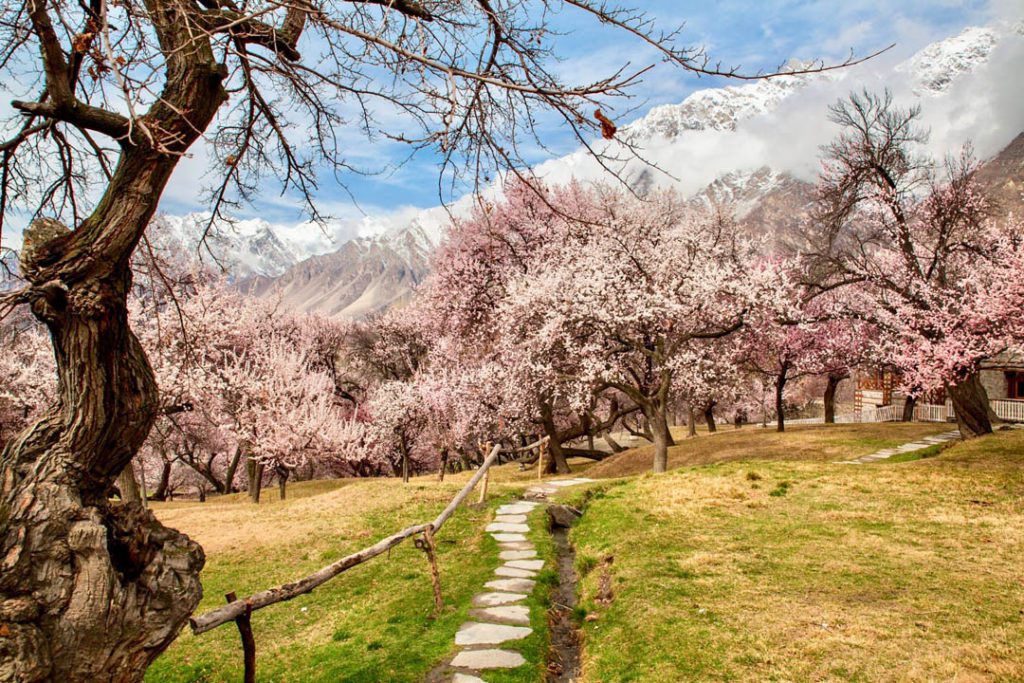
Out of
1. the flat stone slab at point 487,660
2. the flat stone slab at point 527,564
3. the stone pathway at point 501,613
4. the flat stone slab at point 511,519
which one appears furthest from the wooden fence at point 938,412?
the flat stone slab at point 487,660

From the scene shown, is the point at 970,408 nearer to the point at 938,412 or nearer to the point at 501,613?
the point at 501,613

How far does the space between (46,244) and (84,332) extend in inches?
26.2

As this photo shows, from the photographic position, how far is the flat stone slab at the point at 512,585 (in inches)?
320

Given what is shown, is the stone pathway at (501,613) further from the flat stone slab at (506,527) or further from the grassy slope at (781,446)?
the grassy slope at (781,446)

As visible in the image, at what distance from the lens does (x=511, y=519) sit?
12172 mm

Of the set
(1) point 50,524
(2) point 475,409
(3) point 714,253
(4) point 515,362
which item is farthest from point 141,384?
(3) point 714,253

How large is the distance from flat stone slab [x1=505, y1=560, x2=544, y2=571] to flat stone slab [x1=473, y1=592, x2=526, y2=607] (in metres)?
→ 1.12

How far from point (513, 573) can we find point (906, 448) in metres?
18.0

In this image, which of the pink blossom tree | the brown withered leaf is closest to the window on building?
the pink blossom tree

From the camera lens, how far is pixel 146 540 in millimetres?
4184

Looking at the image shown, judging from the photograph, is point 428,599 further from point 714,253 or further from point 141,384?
point 714,253

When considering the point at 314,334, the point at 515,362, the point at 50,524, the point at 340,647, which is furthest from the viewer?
the point at 314,334

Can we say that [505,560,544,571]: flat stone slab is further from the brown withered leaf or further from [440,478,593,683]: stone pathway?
the brown withered leaf

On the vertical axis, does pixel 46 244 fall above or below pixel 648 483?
above
